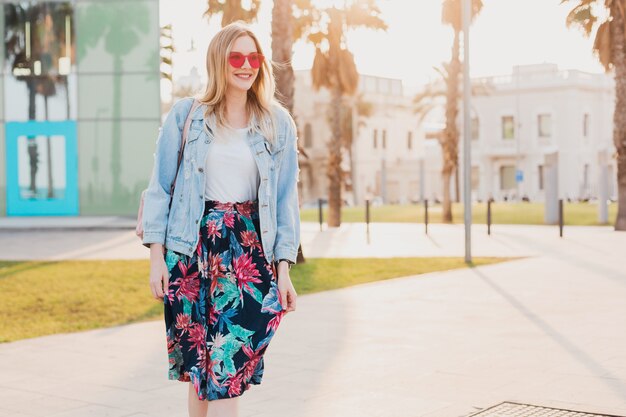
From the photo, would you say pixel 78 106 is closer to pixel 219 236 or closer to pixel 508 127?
pixel 219 236

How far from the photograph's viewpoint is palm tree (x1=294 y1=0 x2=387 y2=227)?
3167 cm

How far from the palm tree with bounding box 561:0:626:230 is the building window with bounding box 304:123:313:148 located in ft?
172

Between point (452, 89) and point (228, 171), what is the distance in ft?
105

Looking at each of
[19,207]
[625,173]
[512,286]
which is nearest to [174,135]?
[512,286]

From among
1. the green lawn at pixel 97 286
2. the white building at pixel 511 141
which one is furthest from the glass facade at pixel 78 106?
the white building at pixel 511 141

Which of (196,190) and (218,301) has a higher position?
(196,190)

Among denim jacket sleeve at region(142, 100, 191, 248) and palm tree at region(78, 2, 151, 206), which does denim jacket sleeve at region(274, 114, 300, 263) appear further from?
palm tree at region(78, 2, 151, 206)

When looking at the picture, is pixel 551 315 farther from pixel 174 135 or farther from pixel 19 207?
pixel 19 207

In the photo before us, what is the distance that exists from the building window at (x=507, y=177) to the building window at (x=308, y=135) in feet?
47.2

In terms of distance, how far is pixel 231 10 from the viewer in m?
25.4

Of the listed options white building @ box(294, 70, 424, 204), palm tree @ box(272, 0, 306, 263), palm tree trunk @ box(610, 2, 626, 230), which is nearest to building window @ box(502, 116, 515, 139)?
white building @ box(294, 70, 424, 204)

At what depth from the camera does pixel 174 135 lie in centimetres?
432

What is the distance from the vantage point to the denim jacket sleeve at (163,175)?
4258 millimetres

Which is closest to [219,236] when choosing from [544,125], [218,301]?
[218,301]
